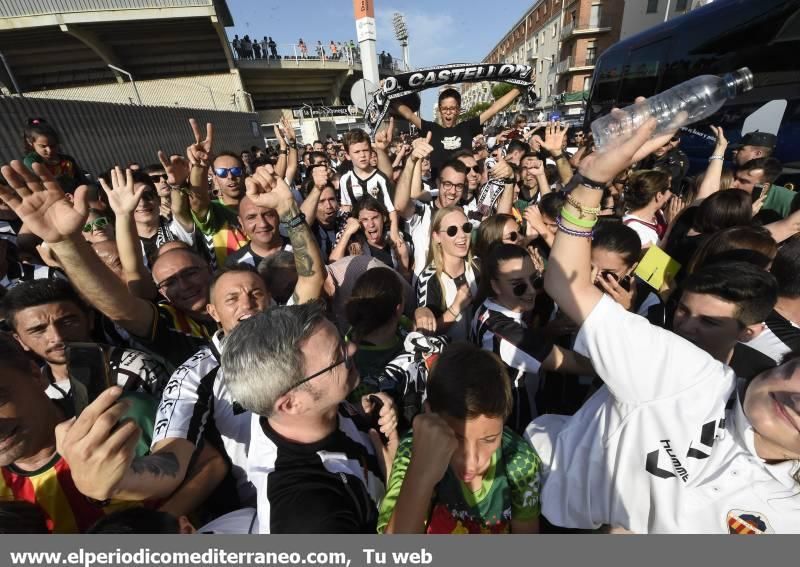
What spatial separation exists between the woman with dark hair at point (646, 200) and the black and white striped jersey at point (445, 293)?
5.27ft

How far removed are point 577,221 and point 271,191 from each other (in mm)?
1819

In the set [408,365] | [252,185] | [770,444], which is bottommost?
[408,365]

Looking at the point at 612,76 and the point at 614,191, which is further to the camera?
the point at 612,76

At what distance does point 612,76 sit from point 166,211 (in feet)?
36.0

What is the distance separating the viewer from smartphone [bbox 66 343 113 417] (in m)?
1.23

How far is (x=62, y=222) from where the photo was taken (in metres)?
1.86

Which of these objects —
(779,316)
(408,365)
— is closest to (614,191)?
(779,316)

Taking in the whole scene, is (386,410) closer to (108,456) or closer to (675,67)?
(108,456)

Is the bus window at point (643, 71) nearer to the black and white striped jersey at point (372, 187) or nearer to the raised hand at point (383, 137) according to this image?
the raised hand at point (383, 137)

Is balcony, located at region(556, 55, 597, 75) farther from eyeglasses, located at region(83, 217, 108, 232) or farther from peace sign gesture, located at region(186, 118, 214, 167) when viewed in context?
eyeglasses, located at region(83, 217, 108, 232)

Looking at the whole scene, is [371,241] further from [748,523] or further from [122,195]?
[748,523]

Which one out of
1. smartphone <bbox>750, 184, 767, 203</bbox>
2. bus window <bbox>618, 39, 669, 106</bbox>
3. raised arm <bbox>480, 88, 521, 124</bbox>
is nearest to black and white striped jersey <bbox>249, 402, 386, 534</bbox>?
smartphone <bbox>750, 184, 767, 203</bbox>

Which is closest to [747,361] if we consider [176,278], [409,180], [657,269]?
[657,269]

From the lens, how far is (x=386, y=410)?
177 centimetres
